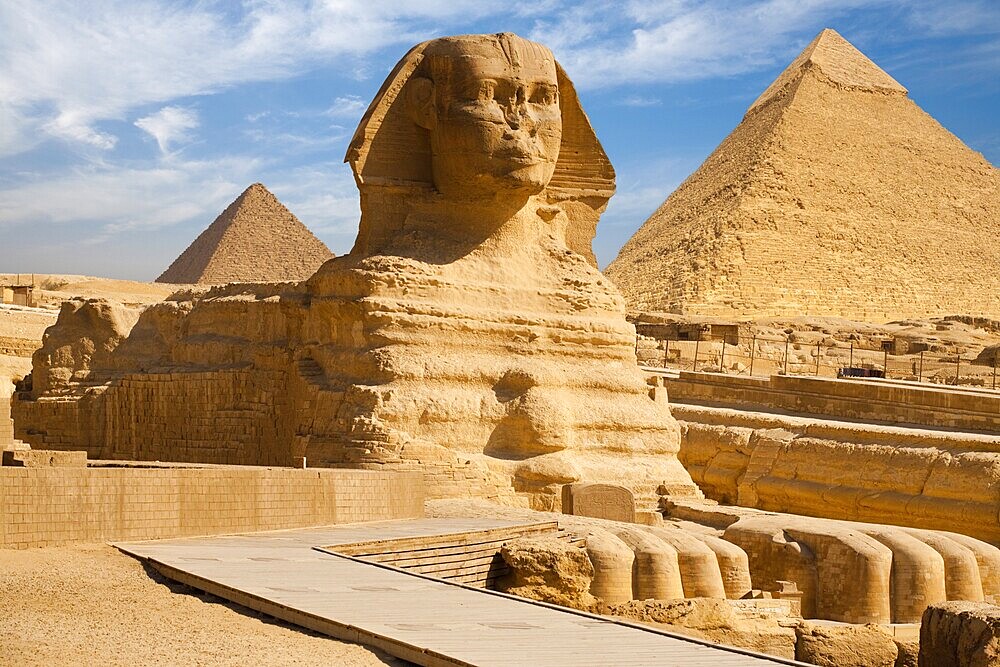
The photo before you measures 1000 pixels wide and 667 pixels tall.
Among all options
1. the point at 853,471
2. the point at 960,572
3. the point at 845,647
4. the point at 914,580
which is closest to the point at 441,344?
the point at 914,580

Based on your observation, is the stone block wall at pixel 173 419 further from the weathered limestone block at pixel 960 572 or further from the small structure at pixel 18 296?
the small structure at pixel 18 296

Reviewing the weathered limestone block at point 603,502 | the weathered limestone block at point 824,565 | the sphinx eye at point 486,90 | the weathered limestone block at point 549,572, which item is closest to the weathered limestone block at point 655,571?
the weathered limestone block at point 549,572

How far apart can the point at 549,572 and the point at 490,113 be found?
5048 millimetres

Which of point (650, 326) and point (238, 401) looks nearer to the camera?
point (238, 401)

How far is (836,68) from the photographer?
14500 cm

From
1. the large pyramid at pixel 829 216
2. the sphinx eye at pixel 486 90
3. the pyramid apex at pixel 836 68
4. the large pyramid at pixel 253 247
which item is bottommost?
the sphinx eye at pixel 486 90

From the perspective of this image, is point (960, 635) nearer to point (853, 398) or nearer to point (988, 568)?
point (988, 568)

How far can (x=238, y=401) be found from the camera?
13945 millimetres

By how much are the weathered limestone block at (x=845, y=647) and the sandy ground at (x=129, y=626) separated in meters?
3.35

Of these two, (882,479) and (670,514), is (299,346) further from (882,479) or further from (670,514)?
(882,479)

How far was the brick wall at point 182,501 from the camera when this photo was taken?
8203 millimetres

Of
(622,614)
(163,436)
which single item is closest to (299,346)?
(163,436)

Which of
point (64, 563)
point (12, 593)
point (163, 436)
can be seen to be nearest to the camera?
point (12, 593)

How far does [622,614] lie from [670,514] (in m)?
4.52
